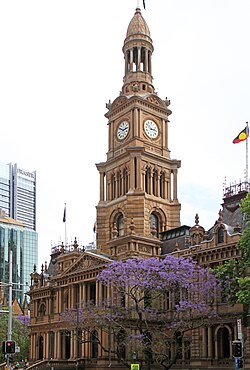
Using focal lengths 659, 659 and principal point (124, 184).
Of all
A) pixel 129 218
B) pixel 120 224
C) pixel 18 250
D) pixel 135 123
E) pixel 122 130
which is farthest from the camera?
pixel 18 250

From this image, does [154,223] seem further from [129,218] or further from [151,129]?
[151,129]

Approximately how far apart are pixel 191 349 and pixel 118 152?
95.2ft

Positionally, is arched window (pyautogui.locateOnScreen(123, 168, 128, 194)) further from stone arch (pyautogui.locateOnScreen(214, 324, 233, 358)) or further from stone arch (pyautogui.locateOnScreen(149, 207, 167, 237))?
stone arch (pyautogui.locateOnScreen(214, 324, 233, 358))

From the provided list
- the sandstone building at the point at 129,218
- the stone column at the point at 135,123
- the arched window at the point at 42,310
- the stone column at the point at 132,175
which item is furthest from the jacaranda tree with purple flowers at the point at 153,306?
the stone column at the point at 135,123

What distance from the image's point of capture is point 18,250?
526 feet

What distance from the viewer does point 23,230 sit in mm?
162750

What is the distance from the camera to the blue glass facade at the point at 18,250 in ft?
509

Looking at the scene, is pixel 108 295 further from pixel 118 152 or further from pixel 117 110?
pixel 117 110

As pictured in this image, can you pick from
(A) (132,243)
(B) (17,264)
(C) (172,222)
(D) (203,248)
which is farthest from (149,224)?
(B) (17,264)

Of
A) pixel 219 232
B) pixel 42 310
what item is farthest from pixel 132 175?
pixel 42 310

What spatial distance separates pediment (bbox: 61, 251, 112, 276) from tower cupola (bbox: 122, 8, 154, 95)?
2260 centimetres

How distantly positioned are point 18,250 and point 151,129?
87851 mm

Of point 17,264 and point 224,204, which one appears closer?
point 224,204

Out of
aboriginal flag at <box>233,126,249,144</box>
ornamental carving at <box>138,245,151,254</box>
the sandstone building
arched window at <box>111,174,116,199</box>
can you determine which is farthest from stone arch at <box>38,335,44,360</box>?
aboriginal flag at <box>233,126,249,144</box>
